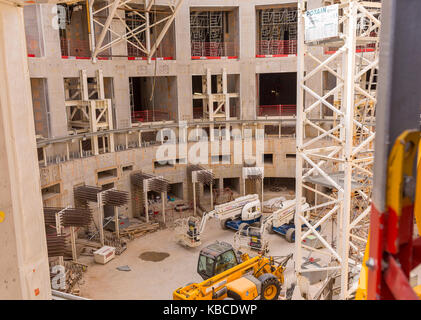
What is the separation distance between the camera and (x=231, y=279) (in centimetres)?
1353

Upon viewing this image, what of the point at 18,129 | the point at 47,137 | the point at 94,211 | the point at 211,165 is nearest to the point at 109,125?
the point at 47,137

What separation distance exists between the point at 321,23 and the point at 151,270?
11393 mm

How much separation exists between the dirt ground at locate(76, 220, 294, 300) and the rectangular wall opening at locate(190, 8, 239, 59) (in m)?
12.0

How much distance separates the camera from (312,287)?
13570mm

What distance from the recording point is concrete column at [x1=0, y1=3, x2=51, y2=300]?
3801mm

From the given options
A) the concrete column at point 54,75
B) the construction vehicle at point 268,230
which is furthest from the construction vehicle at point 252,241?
the concrete column at point 54,75

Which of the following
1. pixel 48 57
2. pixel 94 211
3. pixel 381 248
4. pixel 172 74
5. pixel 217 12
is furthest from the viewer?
pixel 217 12

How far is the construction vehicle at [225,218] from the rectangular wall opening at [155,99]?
712 centimetres

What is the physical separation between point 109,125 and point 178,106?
15.2ft

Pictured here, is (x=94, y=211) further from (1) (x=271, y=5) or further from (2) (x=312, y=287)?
(1) (x=271, y=5)

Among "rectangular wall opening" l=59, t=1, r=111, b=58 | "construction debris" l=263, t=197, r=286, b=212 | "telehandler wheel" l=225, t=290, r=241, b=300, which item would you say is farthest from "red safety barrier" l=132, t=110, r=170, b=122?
"telehandler wheel" l=225, t=290, r=241, b=300

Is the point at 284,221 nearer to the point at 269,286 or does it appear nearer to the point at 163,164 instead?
the point at 269,286

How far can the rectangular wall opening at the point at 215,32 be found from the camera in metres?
25.8

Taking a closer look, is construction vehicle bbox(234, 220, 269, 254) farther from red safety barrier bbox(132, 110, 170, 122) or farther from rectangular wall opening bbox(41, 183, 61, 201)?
red safety barrier bbox(132, 110, 170, 122)
